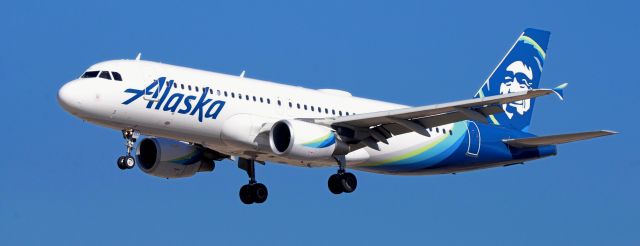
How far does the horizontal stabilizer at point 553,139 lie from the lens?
5044 cm

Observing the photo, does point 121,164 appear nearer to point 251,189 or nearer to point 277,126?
point 277,126

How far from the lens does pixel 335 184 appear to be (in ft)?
171

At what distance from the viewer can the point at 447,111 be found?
4984cm

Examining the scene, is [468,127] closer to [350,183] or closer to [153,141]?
[350,183]

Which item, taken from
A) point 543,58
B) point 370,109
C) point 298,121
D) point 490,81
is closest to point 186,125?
point 298,121

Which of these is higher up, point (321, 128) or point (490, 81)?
point (490, 81)

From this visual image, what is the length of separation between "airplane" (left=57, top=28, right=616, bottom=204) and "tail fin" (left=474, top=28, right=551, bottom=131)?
1997 millimetres

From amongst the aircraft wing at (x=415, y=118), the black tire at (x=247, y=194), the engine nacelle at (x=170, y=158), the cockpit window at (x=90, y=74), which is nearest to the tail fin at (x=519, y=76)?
the aircraft wing at (x=415, y=118)

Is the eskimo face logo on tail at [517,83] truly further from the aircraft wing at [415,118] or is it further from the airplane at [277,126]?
the aircraft wing at [415,118]

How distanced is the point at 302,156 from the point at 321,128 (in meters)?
1.40

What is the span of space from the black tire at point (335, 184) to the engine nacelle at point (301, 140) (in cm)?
138

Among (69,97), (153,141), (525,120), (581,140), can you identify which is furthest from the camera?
(525,120)

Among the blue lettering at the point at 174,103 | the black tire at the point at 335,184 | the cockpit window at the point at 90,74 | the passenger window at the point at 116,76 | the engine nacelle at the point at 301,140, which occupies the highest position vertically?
the cockpit window at the point at 90,74

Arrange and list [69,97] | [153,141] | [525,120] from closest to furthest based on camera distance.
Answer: [69,97] → [153,141] → [525,120]
